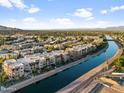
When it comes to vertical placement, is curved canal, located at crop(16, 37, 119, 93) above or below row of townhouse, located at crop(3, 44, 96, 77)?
below

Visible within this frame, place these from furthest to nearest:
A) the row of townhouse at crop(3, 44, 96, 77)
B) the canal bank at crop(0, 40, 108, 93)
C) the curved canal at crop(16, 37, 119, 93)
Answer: the row of townhouse at crop(3, 44, 96, 77) → the curved canal at crop(16, 37, 119, 93) → the canal bank at crop(0, 40, 108, 93)

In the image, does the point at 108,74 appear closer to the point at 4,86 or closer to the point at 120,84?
the point at 120,84

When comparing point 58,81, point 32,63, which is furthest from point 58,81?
point 32,63

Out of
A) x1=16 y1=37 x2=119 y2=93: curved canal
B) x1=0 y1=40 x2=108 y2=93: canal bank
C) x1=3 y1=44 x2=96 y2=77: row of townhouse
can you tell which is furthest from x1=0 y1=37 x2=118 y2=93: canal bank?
x1=3 y1=44 x2=96 y2=77: row of townhouse

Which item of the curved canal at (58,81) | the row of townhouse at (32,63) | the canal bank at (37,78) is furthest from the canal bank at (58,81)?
the row of townhouse at (32,63)

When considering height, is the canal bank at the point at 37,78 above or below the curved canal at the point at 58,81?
above

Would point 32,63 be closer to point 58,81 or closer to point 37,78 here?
point 37,78

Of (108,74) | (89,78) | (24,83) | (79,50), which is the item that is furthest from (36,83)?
(79,50)

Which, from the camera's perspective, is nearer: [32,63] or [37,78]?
[37,78]

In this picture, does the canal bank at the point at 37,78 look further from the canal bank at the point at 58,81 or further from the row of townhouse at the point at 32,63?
the row of townhouse at the point at 32,63

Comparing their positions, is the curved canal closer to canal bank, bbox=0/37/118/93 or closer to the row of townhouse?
canal bank, bbox=0/37/118/93

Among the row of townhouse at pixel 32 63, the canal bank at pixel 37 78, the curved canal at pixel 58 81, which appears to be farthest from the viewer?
the row of townhouse at pixel 32 63
